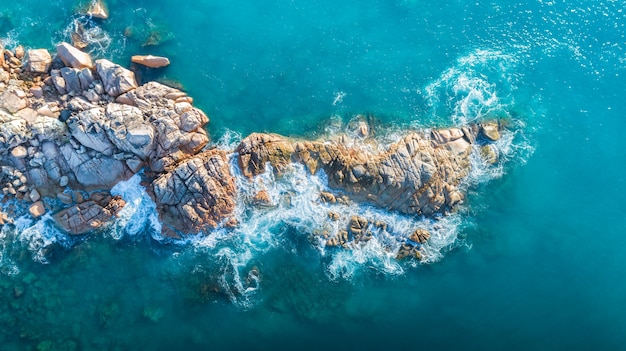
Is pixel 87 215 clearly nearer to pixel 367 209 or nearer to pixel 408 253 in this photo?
pixel 367 209

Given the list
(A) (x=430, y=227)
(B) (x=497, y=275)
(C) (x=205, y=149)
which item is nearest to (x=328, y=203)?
(A) (x=430, y=227)

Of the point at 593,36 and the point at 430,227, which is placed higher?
the point at 593,36

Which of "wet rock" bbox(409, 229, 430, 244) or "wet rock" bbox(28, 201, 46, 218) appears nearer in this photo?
"wet rock" bbox(28, 201, 46, 218)

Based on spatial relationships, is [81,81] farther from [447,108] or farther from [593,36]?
[593,36]

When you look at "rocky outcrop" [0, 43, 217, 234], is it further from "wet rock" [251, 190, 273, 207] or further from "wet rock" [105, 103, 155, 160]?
"wet rock" [251, 190, 273, 207]

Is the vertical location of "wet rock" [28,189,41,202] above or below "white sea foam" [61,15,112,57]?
below

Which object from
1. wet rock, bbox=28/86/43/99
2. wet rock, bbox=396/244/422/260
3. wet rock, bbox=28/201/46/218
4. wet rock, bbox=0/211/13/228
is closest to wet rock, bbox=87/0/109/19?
wet rock, bbox=28/86/43/99
